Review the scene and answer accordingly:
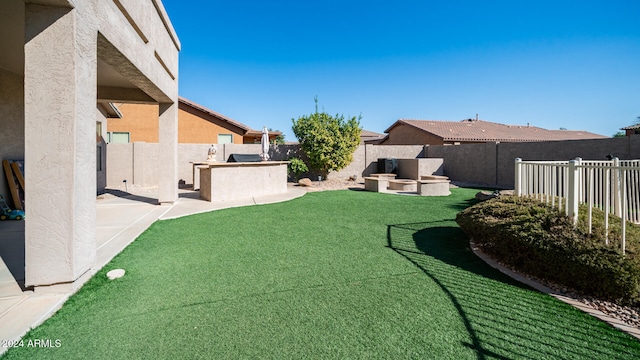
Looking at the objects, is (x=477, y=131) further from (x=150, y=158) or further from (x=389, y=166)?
(x=150, y=158)

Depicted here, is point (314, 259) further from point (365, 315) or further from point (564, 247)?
point (564, 247)

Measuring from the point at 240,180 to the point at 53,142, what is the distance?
7.38 metres

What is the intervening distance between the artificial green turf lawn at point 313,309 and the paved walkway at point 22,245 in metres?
0.17

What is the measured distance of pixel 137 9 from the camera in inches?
197

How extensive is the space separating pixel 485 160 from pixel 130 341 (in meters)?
17.8

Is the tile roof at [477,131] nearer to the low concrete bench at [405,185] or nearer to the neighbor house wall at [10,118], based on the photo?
the low concrete bench at [405,185]

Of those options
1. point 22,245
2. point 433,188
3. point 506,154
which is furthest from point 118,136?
point 506,154

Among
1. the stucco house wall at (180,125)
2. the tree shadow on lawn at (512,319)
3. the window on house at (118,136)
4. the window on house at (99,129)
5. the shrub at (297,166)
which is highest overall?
the stucco house wall at (180,125)

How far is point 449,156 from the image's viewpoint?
1817 centimetres

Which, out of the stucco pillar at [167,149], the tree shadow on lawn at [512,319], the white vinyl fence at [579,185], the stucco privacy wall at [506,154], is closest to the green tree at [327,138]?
the stucco privacy wall at [506,154]

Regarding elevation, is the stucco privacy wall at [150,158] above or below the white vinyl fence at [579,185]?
above

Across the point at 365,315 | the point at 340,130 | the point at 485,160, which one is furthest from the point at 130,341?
the point at 485,160

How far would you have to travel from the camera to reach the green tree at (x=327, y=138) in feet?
50.0

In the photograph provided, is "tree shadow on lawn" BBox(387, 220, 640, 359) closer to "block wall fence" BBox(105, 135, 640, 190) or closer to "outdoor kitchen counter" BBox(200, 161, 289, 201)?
"outdoor kitchen counter" BBox(200, 161, 289, 201)
